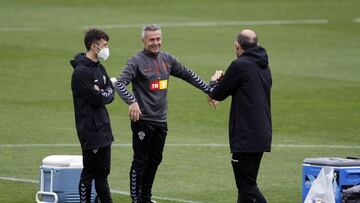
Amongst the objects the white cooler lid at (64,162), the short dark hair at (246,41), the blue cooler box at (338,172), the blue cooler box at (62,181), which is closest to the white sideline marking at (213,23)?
the white cooler lid at (64,162)

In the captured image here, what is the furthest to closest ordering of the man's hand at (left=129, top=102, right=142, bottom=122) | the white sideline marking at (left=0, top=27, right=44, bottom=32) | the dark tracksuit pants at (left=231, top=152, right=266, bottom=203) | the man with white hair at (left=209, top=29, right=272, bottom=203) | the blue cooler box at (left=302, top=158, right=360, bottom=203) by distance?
the white sideline marking at (left=0, top=27, right=44, bottom=32) < the blue cooler box at (left=302, top=158, right=360, bottom=203) < the man's hand at (left=129, top=102, right=142, bottom=122) < the dark tracksuit pants at (left=231, top=152, right=266, bottom=203) < the man with white hair at (left=209, top=29, right=272, bottom=203)

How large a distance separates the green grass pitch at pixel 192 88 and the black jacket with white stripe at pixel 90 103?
197 cm

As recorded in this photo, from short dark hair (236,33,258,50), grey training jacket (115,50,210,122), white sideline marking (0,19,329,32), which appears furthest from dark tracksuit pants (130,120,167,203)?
white sideline marking (0,19,329,32)

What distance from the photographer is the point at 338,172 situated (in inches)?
526

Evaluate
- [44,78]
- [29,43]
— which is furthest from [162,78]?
[29,43]

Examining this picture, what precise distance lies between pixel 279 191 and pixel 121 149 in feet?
13.0

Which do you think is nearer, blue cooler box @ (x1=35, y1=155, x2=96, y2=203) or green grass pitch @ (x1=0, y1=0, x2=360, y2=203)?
blue cooler box @ (x1=35, y1=155, x2=96, y2=203)

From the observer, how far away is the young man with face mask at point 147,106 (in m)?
13.4

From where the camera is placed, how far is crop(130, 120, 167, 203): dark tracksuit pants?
13.5 metres

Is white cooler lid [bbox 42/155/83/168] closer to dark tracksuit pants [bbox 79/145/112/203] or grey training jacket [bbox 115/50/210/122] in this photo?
dark tracksuit pants [bbox 79/145/112/203]

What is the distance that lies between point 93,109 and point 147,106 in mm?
915

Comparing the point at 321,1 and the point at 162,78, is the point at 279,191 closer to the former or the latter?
the point at 162,78

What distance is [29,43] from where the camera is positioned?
3070cm

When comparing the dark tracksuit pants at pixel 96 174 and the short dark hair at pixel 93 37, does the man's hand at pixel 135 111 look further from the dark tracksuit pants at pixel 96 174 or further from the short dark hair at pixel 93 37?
the short dark hair at pixel 93 37
